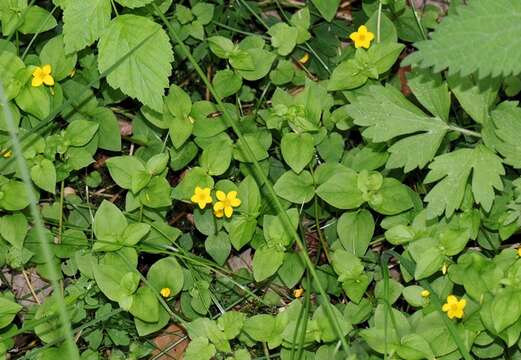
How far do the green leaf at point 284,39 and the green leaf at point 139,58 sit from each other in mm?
505

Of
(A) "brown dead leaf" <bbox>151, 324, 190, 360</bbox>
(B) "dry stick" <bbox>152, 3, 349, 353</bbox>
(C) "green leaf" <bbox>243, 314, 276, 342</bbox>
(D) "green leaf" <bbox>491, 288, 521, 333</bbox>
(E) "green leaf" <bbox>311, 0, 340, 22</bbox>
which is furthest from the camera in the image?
(E) "green leaf" <bbox>311, 0, 340, 22</bbox>

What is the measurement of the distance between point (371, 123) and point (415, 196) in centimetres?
36

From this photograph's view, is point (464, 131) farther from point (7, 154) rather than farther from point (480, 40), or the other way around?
point (7, 154)

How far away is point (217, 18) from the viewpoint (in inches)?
140

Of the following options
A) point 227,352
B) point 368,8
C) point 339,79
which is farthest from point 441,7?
point 227,352

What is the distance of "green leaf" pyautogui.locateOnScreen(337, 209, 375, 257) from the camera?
3127 millimetres

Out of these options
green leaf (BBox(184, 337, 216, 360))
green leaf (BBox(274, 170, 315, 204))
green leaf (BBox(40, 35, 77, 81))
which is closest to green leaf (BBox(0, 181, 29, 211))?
green leaf (BBox(40, 35, 77, 81))

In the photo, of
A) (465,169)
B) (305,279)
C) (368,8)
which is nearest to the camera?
(465,169)

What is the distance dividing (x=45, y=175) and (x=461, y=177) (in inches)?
59.5

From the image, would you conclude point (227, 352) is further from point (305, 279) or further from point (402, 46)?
point (402, 46)

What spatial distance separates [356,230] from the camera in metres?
3.14

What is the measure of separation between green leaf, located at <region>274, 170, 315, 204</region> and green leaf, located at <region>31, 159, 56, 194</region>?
2.72 ft

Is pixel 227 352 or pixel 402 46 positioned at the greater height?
pixel 402 46

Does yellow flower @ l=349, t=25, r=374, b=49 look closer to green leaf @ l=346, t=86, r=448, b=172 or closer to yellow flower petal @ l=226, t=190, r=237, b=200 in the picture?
green leaf @ l=346, t=86, r=448, b=172
